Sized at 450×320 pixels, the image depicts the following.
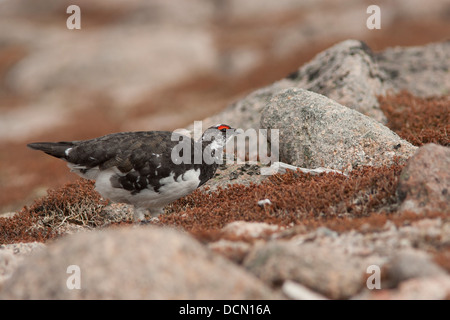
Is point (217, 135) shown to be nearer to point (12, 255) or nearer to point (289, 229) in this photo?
point (289, 229)

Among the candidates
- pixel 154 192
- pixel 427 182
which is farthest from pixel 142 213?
pixel 427 182

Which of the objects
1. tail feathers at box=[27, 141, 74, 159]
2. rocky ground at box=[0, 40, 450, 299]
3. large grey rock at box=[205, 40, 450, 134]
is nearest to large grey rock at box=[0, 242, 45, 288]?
rocky ground at box=[0, 40, 450, 299]

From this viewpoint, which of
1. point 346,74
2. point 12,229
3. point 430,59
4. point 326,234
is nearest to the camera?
point 326,234

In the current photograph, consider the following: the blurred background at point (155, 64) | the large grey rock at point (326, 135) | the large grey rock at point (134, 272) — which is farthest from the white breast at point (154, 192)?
the blurred background at point (155, 64)

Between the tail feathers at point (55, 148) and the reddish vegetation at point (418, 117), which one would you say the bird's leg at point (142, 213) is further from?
the reddish vegetation at point (418, 117)

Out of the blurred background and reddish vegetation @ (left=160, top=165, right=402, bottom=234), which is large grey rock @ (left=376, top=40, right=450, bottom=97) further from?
the blurred background
